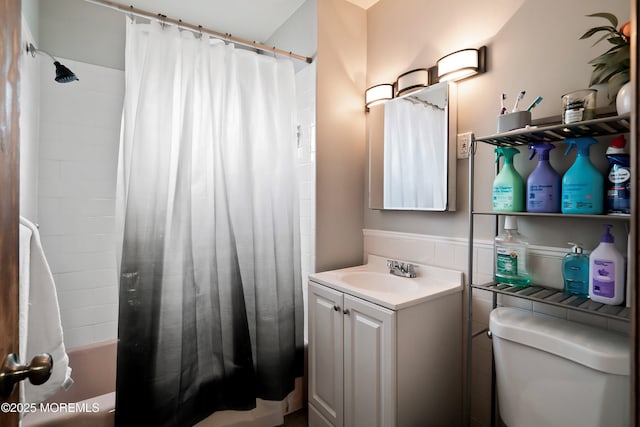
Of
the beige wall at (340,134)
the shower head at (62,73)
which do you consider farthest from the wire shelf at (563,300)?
the shower head at (62,73)

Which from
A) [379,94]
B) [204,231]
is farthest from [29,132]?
[379,94]

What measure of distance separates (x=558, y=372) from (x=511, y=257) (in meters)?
0.43

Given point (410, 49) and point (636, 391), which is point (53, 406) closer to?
point (636, 391)

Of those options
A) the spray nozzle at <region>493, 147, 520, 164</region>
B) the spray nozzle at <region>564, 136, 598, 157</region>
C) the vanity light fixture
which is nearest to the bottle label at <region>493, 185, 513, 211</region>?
the spray nozzle at <region>493, 147, 520, 164</region>

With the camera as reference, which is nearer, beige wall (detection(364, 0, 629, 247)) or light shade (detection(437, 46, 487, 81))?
beige wall (detection(364, 0, 629, 247))

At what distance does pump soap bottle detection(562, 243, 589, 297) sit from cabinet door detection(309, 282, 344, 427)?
91 cm

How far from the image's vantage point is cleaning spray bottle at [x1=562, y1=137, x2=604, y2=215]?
3.44 ft

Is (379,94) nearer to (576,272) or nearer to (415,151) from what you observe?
(415,151)

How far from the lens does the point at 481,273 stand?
4.93 ft

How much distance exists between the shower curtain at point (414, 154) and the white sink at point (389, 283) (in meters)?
0.35

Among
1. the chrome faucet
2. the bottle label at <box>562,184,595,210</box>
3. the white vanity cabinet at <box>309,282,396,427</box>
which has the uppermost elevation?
the bottle label at <box>562,184,595,210</box>

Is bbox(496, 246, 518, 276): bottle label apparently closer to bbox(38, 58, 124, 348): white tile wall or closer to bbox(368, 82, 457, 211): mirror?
bbox(368, 82, 457, 211): mirror

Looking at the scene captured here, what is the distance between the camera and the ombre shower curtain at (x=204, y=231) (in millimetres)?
1475

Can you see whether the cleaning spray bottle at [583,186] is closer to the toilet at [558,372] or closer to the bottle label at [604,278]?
the bottle label at [604,278]
